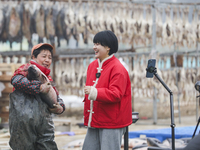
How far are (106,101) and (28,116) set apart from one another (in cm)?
67

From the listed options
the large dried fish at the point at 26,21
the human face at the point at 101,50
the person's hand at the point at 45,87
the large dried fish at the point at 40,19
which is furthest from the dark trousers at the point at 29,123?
the large dried fish at the point at 26,21

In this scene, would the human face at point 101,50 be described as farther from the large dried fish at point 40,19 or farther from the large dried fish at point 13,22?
the large dried fish at point 13,22

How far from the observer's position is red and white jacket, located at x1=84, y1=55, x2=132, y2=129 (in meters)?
2.38

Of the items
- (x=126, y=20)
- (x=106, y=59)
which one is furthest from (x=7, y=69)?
(x=106, y=59)

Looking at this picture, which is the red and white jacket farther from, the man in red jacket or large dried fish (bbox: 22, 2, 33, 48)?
large dried fish (bbox: 22, 2, 33, 48)

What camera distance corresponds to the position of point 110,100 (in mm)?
2371

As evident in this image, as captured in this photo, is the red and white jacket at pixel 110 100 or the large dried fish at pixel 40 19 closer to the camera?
the red and white jacket at pixel 110 100

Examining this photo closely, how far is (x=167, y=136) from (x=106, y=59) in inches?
116

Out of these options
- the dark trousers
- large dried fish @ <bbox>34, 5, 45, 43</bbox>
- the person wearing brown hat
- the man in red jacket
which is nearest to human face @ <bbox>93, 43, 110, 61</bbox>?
the man in red jacket

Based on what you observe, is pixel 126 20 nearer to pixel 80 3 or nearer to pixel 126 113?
pixel 80 3

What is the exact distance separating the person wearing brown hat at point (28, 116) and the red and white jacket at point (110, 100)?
341 millimetres

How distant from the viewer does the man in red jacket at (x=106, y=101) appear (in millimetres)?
2395

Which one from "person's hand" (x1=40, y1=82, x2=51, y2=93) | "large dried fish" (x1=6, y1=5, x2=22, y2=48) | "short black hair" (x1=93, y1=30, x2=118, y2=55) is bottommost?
"person's hand" (x1=40, y1=82, x2=51, y2=93)

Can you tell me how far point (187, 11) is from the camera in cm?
812
